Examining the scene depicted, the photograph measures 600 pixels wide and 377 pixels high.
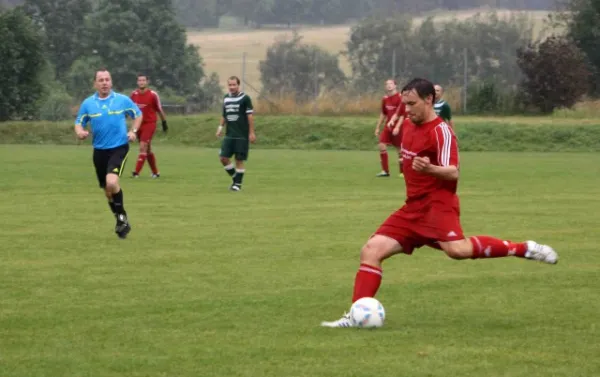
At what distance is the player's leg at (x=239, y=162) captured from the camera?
69.0 feet

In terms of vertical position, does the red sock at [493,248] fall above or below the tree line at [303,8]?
above

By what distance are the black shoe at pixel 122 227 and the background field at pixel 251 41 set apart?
7146cm

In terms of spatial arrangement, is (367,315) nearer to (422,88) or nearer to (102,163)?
(422,88)

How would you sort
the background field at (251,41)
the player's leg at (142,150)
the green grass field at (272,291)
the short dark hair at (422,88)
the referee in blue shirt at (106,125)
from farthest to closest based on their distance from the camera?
1. the background field at (251,41)
2. the player's leg at (142,150)
3. the referee in blue shirt at (106,125)
4. the short dark hair at (422,88)
5. the green grass field at (272,291)

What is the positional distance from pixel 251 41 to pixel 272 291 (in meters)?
101

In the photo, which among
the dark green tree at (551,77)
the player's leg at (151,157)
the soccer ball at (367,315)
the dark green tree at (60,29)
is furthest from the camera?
the dark green tree at (60,29)

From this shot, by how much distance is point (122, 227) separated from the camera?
1384 centimetres

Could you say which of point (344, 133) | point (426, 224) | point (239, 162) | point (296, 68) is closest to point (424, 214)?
point (426, 224)

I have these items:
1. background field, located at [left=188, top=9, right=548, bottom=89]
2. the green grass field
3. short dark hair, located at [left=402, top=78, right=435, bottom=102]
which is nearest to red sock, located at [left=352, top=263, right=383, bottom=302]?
the green grass field

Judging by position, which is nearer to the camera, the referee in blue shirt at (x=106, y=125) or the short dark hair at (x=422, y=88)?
the short dark hair at (x=422, y=88)

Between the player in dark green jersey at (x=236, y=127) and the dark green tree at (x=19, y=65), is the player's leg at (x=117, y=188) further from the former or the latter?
the dark green tree at (x=19, y=65)

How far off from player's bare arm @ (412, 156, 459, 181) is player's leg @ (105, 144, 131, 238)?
20.8 feet

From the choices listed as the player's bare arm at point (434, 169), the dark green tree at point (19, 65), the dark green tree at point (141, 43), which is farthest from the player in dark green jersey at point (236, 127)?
the dark green tree at point (141, 43)

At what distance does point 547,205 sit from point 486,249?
983cm
